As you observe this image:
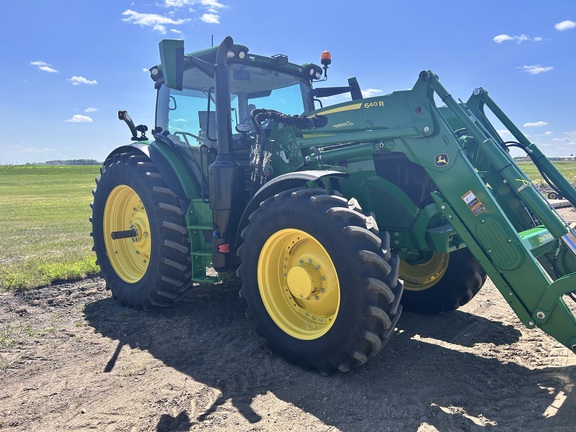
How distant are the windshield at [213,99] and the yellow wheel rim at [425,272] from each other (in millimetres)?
2416

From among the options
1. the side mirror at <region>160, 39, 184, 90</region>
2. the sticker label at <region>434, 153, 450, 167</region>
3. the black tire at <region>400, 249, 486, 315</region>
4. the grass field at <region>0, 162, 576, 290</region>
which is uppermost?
the side mirror at <region>160, 39, 184, 90</region>

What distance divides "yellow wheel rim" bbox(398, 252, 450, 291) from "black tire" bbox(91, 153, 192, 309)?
2502mm

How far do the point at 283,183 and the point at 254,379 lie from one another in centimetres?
167

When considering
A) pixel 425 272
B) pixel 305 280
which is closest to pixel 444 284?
pixel 425 272

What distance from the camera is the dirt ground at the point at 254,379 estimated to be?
3.12 metres

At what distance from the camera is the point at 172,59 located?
14.2ft

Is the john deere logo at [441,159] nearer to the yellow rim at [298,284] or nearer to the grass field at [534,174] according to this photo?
the yellow rim at [298,284]

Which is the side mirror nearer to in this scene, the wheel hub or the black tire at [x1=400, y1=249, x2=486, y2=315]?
the wheel hub

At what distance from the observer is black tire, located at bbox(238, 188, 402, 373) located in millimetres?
3354

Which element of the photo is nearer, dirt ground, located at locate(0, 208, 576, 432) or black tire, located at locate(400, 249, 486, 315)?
dirt ground, located at locate(0, 208, 576, 432)

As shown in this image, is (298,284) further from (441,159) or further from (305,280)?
(441,159)

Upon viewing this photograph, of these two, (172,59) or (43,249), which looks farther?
(43,249)

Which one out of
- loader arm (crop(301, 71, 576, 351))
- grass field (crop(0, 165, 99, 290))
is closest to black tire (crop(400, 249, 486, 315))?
loader arm (crop(301, 71, 576, 351))

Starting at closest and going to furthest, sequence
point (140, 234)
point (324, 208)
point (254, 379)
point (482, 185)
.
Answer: point (482, 185), point (324, 208), point (254, 379), point (140, 234)
